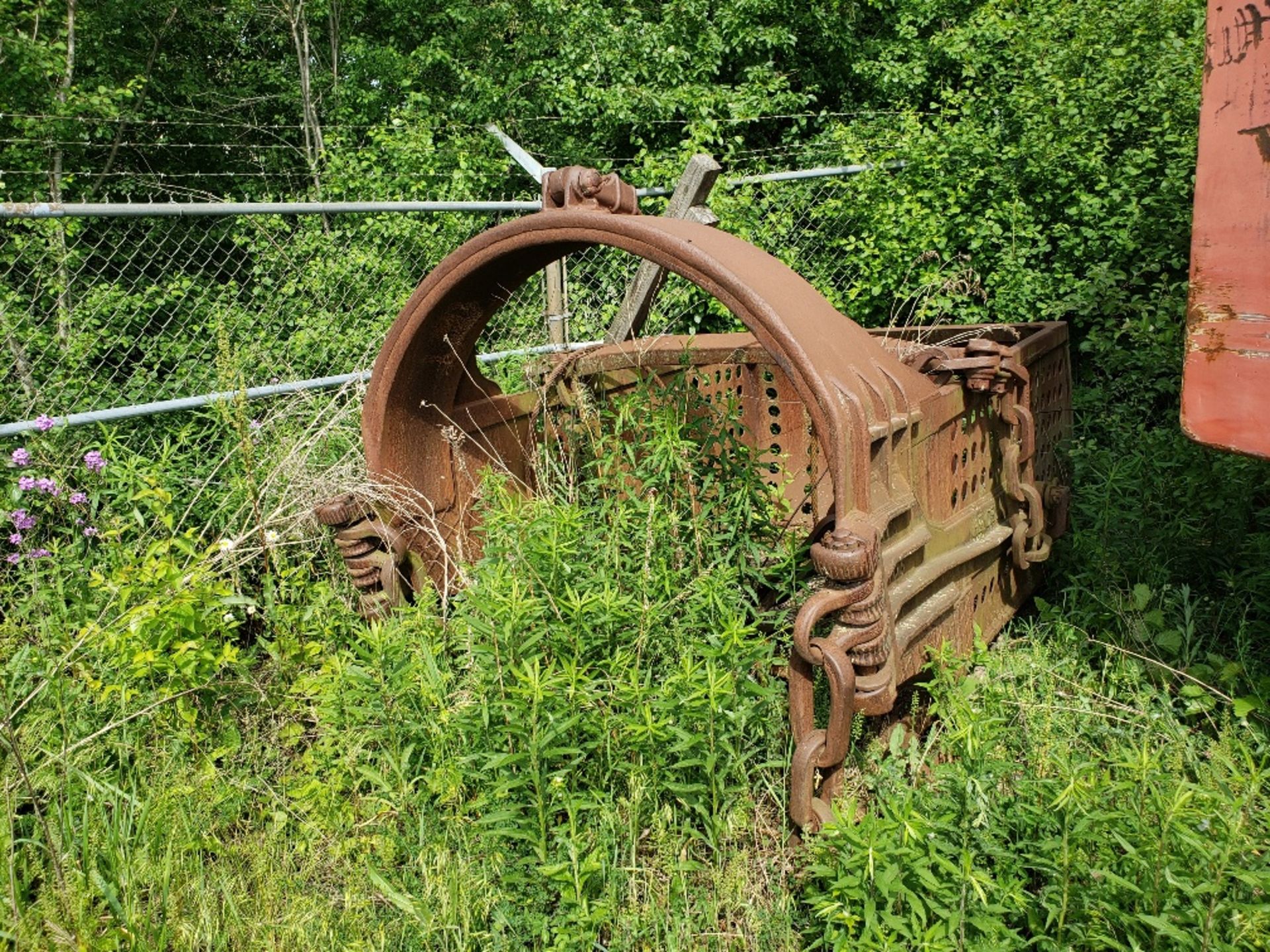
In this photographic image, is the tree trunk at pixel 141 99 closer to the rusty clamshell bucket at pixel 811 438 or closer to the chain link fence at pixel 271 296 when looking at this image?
the chain link fence at pixel 271 296

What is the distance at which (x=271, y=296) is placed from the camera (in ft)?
19.6

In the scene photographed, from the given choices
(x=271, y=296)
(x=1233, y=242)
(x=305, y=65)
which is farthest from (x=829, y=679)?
(x=305, y=65)

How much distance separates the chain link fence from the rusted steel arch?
747 millimetres

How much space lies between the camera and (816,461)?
3895mm

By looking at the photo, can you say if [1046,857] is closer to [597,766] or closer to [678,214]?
[597,766]

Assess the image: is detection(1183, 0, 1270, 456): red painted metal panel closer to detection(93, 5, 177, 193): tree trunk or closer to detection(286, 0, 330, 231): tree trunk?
detection(93, 5, 177, 193): tree trunk

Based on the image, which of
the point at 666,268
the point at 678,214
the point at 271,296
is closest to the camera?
the point at 666,268

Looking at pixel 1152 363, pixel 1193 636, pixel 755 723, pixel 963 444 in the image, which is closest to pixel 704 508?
pixel 755 723

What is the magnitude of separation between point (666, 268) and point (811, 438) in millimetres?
1353

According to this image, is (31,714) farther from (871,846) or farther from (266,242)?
(266,242)

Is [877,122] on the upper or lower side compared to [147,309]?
upper

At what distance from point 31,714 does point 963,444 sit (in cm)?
292

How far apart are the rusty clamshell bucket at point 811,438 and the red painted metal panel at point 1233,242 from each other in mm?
714

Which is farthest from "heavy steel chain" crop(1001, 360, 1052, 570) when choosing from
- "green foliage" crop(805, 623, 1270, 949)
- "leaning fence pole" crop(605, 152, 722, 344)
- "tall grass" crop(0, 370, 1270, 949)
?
"leaning fence pole" crop(605, 152, 722, 344)
